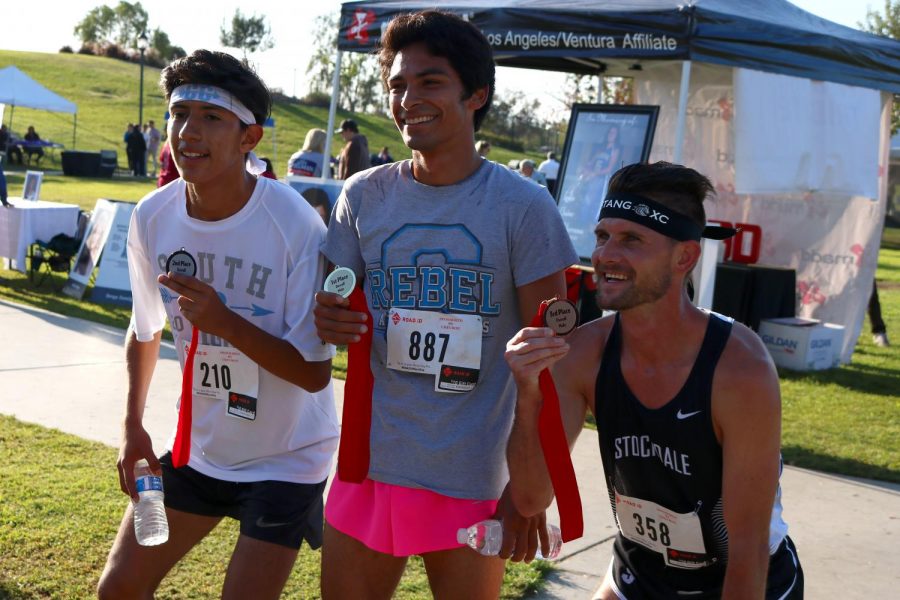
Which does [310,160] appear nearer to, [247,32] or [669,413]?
[669,413]

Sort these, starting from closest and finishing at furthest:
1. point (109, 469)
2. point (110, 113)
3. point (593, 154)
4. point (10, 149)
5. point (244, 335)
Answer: point (244, 335)
point (109, 469)
point (593, 154)
point (10, 149)
point (110, 113)

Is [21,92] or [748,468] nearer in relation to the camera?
[748,468]

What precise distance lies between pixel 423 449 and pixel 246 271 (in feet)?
2.42

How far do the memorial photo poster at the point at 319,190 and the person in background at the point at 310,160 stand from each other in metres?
1.22

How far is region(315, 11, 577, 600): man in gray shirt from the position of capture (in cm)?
270

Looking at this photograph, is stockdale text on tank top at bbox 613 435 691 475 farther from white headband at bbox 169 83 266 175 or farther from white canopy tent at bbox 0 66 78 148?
white canopy tent at bbox 0 66 78 148

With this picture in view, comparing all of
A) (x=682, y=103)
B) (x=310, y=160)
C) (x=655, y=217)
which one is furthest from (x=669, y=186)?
(x=310, y=160)

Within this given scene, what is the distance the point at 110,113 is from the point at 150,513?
54.4 meters

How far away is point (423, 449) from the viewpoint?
2.73m

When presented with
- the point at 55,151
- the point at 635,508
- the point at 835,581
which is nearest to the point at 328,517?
the point at 635,508

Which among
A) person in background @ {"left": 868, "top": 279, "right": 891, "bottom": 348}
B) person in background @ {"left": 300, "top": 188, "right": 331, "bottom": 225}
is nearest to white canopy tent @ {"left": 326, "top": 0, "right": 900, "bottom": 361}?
person in background @ {"left": 300, "top": 188, "right": 331, "bottom": 225}

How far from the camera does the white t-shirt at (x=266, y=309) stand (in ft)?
9.82

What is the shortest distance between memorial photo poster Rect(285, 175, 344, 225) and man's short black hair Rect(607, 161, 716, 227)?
932 cm

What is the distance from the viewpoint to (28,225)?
12.1 meters
